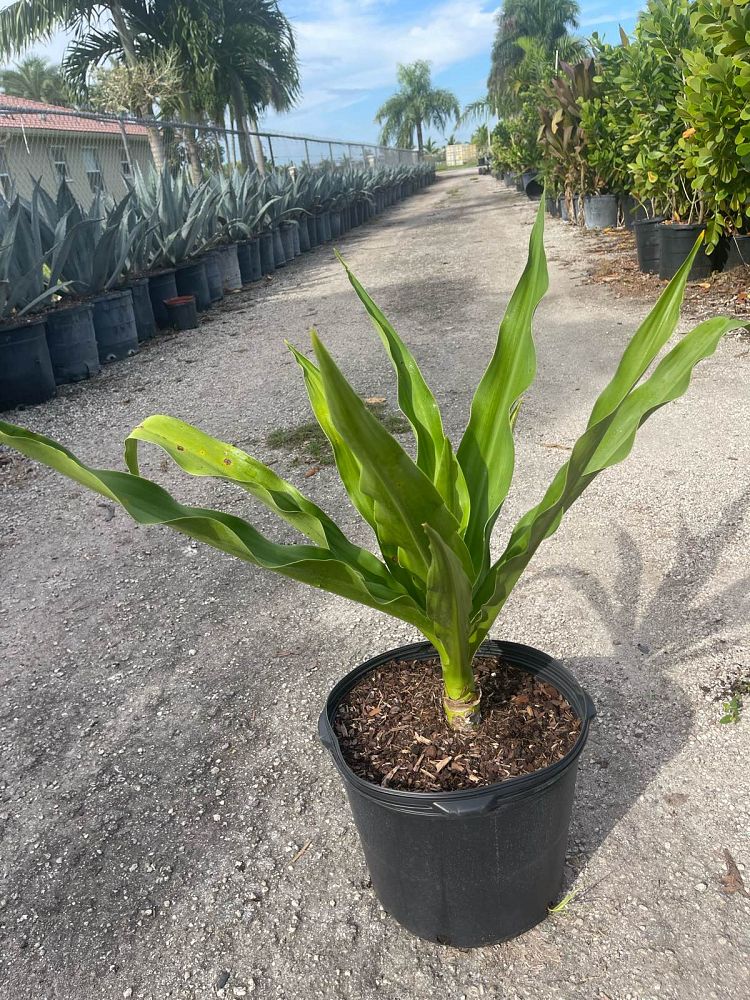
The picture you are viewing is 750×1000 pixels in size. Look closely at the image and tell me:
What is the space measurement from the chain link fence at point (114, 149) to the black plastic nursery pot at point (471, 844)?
225 inches

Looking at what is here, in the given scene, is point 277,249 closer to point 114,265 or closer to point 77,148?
point 114,265

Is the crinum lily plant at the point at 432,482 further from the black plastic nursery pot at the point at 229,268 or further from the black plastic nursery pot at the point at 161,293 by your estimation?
the black plastic nursery pot at the point at 229,268

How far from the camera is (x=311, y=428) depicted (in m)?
4.25

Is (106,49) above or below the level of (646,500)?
above

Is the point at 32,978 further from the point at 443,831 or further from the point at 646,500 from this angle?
the point at 646,500

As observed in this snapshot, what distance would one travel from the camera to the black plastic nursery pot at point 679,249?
19.9 ft

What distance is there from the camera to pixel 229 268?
29.8 feet

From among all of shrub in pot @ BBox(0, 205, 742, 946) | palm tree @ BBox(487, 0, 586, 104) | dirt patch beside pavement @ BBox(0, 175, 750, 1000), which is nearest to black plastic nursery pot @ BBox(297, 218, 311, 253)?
dirt patch beside pavement @ BBox(0, 175, 750, 1000)

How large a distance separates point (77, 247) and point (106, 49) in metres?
17.0

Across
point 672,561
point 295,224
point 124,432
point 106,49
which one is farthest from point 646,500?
point 106,49

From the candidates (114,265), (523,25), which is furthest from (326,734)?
→ (523,25)

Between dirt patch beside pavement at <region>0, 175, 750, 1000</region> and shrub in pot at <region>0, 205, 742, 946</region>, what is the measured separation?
0.21 metres

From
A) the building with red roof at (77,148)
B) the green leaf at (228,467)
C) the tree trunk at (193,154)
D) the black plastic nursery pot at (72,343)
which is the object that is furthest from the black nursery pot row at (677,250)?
the building with red roof at (77,148)

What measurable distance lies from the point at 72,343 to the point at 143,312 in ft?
4.69
